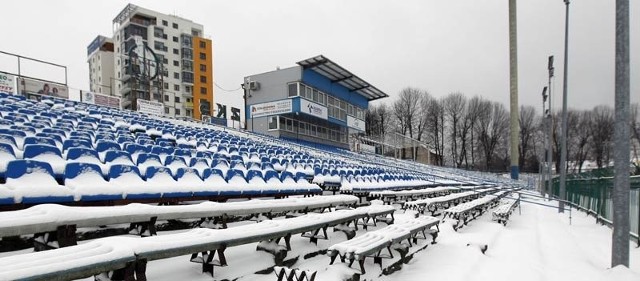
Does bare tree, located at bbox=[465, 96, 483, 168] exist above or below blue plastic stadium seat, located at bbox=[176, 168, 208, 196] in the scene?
above

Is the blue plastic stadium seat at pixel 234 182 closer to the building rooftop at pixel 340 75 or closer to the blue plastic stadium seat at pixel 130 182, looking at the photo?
the blue plastic stadium seat at pixel 130 182

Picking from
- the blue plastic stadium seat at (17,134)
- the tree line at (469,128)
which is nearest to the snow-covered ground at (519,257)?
the blue plastic stadium seat at (17,134)

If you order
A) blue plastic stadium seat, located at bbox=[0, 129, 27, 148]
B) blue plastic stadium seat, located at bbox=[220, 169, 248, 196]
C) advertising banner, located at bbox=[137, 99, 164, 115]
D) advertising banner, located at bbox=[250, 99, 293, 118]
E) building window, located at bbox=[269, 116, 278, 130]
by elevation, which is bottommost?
blue plastic stadium seat, located at bbox=[220, 169, 248, 196]

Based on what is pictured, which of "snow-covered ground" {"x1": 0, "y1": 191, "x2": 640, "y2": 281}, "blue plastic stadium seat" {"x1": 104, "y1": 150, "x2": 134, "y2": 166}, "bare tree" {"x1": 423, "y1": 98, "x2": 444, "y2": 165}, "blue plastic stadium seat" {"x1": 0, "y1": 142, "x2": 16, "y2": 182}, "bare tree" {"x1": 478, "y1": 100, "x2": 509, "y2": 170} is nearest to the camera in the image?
"snow-covered ground" {"x1": 0, "y1": 191, "x2": 640, "y2": 281}

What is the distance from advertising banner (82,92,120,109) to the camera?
22711mm

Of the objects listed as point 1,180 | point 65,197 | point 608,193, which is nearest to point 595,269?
point 608,193

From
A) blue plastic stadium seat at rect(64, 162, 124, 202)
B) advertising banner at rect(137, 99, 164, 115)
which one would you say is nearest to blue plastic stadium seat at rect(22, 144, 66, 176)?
blue plastic stadium seat at rect(64, 162, 124, 202)

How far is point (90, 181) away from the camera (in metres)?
4.67

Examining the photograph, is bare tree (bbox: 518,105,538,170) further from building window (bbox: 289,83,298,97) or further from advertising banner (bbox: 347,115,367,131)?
building window (bbox: 289,83,298,97)

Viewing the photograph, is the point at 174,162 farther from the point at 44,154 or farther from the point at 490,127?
the point at 490,127

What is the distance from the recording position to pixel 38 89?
22.0m

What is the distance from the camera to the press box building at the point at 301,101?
30672 millimetres

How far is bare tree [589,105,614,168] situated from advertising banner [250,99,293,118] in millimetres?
50714

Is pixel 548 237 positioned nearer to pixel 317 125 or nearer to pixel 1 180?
pixel 1 180
